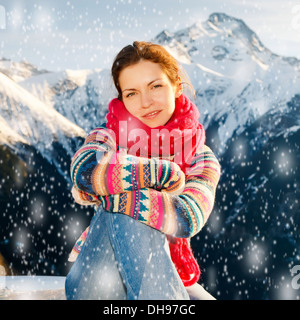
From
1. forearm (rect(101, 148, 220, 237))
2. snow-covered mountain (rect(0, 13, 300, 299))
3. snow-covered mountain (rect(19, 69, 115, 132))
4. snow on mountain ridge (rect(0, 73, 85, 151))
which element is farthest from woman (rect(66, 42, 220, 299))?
snow-covered mountain (rect(19, 69, 115, 132))

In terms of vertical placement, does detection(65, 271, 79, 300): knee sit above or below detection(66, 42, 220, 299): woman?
below

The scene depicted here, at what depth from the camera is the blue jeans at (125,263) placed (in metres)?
→ 1.51

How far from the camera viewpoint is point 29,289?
2.92 m

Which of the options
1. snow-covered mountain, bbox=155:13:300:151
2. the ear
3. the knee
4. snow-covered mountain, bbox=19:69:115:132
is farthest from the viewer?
snow-covered mountain, bbox=155:13:300:151

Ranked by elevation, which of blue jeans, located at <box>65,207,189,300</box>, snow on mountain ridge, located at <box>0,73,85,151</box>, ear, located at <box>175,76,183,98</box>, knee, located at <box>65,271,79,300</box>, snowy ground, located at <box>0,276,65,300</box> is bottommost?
snow on mountain ridge, located at <box>0,73,85,151</box>

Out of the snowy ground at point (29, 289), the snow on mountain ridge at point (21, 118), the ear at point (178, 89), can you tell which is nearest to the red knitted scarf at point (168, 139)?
the ear at point (178, 89)

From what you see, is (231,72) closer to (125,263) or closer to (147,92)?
(147,92)

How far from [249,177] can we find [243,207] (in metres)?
6.72

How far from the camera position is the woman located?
1.51m

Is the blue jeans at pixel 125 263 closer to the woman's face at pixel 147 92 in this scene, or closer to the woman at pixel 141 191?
the woman at pixel 141 191

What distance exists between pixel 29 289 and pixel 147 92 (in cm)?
211

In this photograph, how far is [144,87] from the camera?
1.84 metres

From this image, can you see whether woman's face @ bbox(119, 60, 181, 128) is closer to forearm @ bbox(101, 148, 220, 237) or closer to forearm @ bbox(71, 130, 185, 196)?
forearm @ bbox(71, 130, 185, 196)

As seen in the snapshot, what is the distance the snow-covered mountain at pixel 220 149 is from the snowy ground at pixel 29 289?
21.4 m
